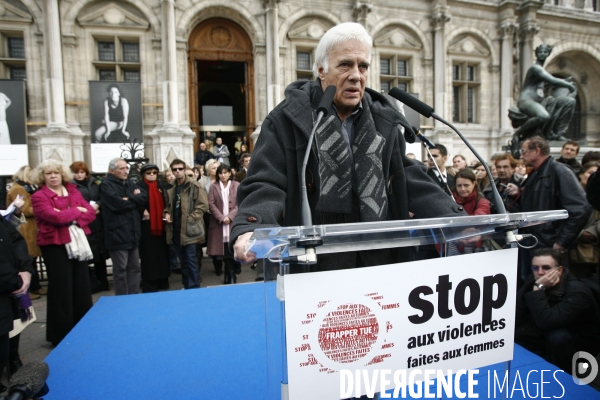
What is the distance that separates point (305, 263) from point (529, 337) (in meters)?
2.78

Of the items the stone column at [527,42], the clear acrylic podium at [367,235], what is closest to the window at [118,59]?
the clear acrylic podium at [367,235]

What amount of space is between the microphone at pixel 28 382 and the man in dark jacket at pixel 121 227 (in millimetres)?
3017

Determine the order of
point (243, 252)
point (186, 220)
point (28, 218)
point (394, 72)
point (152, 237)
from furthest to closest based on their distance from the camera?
point (394, 72) < point (152, 237) < point (186, 220) < point (28, 218) < point (243, 252)

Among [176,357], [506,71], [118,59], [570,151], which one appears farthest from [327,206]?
[506,71]

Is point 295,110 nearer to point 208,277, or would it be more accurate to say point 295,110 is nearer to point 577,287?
point 577,287

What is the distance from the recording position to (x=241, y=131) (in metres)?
15.8

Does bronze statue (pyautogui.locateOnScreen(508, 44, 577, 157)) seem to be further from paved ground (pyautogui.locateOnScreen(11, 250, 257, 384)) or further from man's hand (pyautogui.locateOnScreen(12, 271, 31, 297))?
man's hand (pyautogui.locateOnScreen(12, 271, 31, 297))

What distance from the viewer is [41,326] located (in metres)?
4.21

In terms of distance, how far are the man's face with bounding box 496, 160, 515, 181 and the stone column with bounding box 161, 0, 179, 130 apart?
31.0 feet

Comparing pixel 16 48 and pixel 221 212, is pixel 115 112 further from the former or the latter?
pixel 221 212

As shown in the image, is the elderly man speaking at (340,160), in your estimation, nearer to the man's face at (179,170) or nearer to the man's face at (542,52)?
the man's face at (179,170)

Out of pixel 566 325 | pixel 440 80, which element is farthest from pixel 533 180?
pixel 440 80

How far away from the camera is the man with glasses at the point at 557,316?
278 centimetres

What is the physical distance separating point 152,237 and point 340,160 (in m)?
4.56
